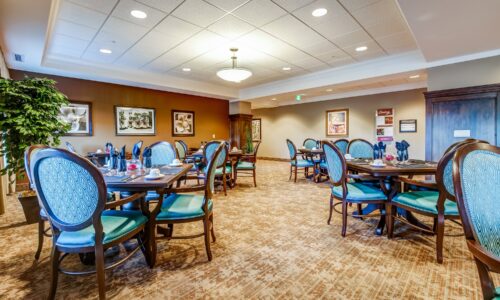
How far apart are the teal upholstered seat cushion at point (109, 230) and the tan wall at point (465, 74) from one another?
557cm

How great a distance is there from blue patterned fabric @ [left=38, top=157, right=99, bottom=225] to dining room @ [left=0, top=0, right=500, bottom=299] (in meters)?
0.01

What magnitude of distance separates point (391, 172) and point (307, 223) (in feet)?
3.89

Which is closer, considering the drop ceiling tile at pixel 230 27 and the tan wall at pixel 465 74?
the drop ceiling tile at pixel 230 27

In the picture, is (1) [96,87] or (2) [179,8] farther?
(1) [96,87]

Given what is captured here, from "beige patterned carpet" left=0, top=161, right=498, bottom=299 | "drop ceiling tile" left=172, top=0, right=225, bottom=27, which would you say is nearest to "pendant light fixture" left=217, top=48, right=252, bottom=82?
"drop ceiling tile" left=172, top=0, right=225, bottom=27

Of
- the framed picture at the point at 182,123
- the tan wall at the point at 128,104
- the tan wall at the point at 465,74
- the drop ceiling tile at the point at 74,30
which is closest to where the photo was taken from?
the drop ceiling tile at the point at 74,30

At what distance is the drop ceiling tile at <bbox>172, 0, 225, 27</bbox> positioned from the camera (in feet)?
9.87

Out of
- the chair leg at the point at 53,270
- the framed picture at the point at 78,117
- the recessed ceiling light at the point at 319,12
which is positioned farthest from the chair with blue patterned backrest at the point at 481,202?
the framed picture at the point at 78,117

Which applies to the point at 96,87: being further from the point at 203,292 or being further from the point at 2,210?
the point at 203,292

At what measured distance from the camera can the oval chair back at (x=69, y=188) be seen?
56.1 inches

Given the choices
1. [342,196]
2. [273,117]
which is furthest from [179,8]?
[273,117]

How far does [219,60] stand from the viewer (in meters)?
5.18

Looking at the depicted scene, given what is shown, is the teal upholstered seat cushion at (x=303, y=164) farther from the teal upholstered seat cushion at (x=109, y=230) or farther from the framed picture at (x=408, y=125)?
the teal upholstered seat cushion at (x=109, y=230)

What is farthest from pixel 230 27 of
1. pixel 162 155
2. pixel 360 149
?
pixel 360 149
